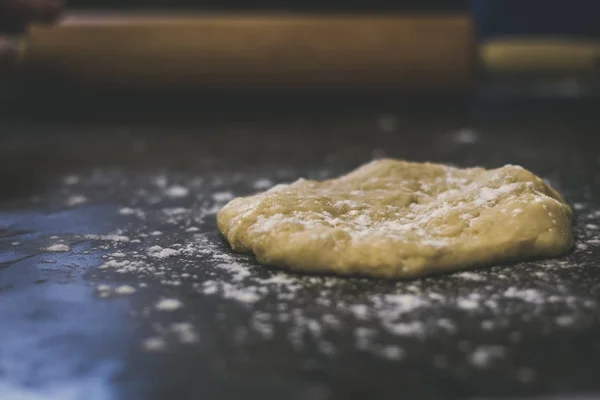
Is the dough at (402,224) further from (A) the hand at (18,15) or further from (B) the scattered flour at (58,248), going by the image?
(A) the hand at (18,15)

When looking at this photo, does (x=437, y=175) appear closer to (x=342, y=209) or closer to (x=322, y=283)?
(x=342, y=209)

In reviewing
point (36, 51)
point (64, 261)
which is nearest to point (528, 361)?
point (64, 261)

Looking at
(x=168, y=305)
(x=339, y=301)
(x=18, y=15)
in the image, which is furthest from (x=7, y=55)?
(x=339, y=301)

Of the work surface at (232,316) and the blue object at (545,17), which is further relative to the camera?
the blue object at (545,17)

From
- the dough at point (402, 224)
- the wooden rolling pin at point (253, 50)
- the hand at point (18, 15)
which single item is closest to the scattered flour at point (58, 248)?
the dough at point (402, 224)

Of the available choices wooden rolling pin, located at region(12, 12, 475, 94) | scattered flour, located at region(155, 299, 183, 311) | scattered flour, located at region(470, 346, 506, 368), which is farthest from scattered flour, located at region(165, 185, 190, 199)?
wooden rolling pin, located at region(12, 12, 475, 94)

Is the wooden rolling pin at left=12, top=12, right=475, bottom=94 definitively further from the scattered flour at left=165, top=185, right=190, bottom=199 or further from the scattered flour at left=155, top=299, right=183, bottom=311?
the scattered flour at left=155, top=299, right=183, bottom=311

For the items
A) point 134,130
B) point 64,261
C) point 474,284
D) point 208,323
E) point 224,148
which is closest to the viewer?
point 208,323

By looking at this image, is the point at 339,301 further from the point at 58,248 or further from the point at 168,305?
the point at 58,248
